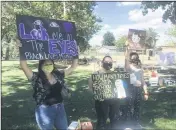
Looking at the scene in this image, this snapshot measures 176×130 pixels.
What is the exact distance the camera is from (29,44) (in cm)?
508

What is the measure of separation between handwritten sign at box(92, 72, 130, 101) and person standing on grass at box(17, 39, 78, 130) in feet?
4.43

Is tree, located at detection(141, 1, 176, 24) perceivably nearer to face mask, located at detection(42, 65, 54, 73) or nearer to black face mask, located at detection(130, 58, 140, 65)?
black face mask, located at detection(130, 58, 140, 65)

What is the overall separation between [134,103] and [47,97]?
265cm

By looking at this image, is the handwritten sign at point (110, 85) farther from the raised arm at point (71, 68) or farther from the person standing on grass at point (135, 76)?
the raised arm at point (71, 68)

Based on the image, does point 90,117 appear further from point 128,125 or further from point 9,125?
point 9,125

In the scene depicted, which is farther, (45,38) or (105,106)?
(105,106)

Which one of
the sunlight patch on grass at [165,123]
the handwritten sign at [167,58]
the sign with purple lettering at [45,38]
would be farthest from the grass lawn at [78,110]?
the handwritten sign at [167,58]

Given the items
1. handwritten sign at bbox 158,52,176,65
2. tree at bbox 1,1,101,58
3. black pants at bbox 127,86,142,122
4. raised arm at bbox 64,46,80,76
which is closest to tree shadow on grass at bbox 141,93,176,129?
black pants at bbox 127,86,142,122

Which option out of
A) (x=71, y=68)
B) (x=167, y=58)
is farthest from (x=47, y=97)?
(x=167, y=58)

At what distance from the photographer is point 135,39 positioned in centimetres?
727

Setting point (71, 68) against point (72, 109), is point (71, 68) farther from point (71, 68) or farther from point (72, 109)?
point (72, 109)

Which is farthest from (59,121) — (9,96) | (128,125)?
(9,96)

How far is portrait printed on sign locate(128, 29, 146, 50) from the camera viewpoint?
725 cm

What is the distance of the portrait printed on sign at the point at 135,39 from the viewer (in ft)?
23.8
